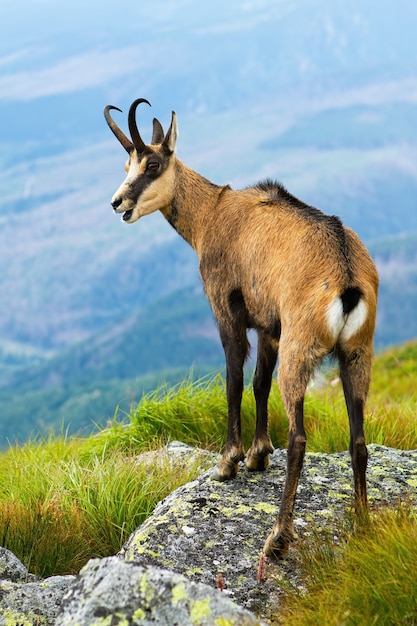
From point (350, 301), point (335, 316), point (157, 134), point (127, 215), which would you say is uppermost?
point (157, 134)

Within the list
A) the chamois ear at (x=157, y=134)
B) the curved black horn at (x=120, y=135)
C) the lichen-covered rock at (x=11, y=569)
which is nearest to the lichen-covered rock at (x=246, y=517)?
the lichen-covered rock at (x=11, y=569)

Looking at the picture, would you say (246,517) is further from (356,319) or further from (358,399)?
(356,319)

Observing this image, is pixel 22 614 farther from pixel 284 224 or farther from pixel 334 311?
pixel 284 224

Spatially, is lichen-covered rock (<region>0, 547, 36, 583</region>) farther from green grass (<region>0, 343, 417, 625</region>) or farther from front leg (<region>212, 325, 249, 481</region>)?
front leg (<region>212, 325, 249, 481</region>)

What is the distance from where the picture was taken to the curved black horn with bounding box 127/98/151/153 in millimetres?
7754

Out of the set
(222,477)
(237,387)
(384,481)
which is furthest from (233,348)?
(384,481)

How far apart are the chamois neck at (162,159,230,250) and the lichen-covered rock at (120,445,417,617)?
2.28 meters

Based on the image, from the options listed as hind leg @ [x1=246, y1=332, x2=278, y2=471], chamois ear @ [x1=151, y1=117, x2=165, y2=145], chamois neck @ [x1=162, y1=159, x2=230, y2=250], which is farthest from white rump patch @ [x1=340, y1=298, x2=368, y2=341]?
chamois ear @ [x1=151, y1=117, x2=165, y2=145]

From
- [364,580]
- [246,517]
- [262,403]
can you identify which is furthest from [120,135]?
[364,580]

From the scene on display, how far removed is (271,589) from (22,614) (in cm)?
157

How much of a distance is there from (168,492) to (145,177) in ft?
9.51

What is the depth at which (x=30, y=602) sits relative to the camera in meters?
5.40

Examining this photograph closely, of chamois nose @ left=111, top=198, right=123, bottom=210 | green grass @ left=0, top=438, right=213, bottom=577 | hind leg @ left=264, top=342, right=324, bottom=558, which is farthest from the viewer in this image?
chamois nose @ left=111, top=198, right=123, bottom=210

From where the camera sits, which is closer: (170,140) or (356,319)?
(356,319)
